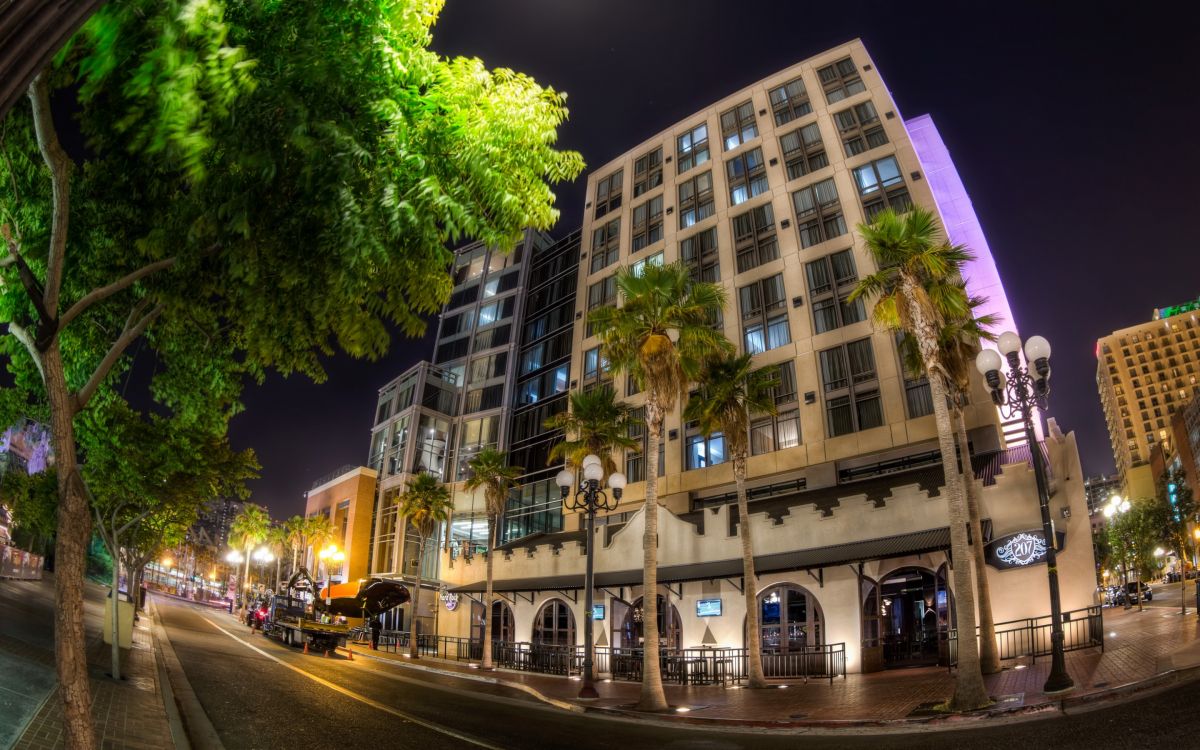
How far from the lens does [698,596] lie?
27.9 metres

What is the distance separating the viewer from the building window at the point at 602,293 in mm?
47125

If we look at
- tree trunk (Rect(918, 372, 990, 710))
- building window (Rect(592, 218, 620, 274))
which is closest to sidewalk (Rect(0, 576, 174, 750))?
tree trunk (Rect(918, 372, 990, 710))

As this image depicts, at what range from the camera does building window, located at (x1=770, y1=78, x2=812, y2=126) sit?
4344cm

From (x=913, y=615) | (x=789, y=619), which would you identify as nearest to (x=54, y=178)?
(x=789, y=619)

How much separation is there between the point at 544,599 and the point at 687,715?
19602 mm

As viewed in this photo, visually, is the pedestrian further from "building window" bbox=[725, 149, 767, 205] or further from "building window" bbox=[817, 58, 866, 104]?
"building window" bbox=[817, 58, 866, 104]

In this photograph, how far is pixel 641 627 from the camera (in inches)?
1201

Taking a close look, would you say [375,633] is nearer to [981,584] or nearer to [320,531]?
[320,531]

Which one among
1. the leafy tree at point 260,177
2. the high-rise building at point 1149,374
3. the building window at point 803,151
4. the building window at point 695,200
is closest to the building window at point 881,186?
the building window at point 803,151

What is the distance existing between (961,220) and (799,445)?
681 inches

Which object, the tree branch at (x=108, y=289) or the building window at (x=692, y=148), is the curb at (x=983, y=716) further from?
the building window at (x=692, y=148)

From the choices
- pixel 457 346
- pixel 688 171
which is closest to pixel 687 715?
pixel 688 171

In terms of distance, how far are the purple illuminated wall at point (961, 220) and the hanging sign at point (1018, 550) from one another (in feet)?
31.5

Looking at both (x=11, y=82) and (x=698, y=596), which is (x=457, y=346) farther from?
(x=11, y=82)
